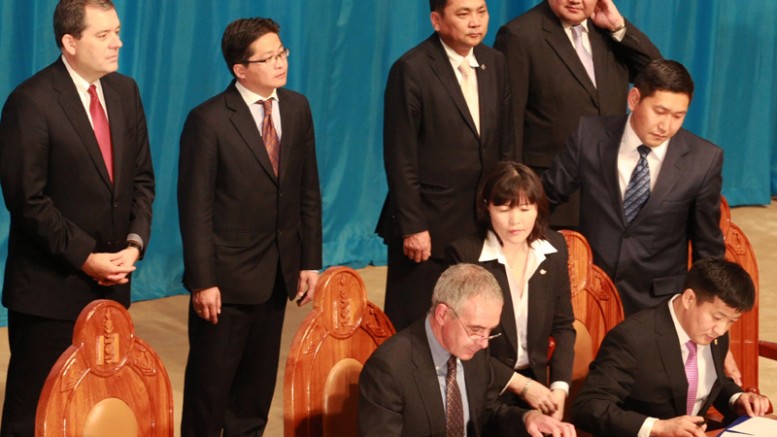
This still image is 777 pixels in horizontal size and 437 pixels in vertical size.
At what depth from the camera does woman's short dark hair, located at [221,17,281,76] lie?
3611 millimetres

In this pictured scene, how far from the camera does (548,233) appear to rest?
11.3 ft

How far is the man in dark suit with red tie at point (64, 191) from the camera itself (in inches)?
130

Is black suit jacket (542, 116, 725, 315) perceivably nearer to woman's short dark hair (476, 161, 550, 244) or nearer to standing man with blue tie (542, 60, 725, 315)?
standing man with blue tie (542, 60, 725, 315)

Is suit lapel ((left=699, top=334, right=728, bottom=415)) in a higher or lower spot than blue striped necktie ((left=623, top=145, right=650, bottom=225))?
lower

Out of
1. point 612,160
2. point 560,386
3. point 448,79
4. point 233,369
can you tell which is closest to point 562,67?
point 448,79

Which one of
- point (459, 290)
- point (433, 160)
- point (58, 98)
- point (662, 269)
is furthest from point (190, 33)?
point (459, 290)

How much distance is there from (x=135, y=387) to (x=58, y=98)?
1.06 m

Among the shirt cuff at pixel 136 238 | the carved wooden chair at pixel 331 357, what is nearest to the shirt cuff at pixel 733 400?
the carved wooden chair at pixel 331 357

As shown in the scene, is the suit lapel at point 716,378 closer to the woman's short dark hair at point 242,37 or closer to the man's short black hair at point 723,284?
the man's short black hair at point 723,284

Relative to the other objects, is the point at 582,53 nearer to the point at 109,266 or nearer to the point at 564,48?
the point at 564,48

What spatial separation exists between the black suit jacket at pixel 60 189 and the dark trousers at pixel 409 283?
40.1 inches

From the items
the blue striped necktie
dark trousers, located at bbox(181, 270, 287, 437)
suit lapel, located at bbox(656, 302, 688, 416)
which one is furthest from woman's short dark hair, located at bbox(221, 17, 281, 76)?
suit lapel, located at bbox(656, 302, 688, 416)

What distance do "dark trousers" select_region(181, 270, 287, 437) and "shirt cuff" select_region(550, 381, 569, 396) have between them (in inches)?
37.9

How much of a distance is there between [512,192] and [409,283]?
1018 millimetres
